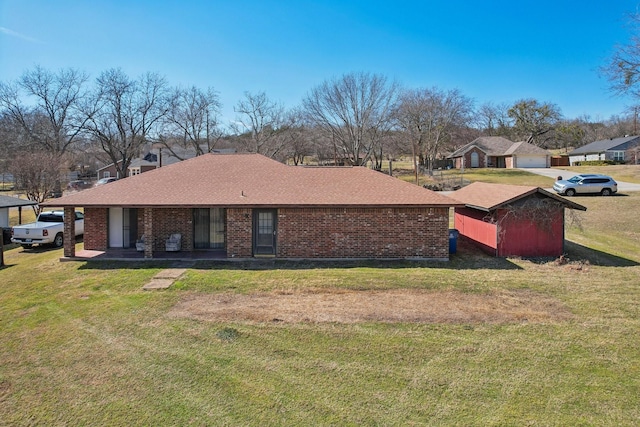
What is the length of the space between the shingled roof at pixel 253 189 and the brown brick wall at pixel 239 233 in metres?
0.52

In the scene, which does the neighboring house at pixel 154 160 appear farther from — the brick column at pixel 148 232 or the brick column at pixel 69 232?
the brick column at pixel 148 232

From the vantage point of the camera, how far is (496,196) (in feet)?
50.2

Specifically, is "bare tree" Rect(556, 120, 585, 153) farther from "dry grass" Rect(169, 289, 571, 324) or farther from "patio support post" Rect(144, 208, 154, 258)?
"patio support post" Rect(144, 208, 154, 258)

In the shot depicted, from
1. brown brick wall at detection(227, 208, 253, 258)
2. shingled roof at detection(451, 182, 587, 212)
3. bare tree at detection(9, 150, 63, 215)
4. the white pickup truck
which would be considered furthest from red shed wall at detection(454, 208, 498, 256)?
bare tree at detection(9, 150, 63, 215)

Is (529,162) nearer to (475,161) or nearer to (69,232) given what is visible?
(475,161)

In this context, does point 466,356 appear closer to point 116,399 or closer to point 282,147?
point 116,399

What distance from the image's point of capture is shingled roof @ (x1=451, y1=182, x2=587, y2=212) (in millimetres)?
14117

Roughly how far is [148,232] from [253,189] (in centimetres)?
405

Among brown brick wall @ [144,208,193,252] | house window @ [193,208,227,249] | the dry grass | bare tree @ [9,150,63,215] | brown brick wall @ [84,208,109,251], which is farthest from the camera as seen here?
bare tree @ [9,150,63,215]

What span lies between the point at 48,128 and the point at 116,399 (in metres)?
53.0

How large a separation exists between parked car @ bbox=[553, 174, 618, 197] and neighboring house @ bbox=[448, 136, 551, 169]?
19751mm

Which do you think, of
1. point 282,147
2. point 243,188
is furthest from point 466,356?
point 282,147

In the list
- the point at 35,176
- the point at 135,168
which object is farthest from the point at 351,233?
the point at 135,168

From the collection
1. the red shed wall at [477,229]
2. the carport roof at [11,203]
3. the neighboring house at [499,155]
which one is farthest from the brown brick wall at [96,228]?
the neighboring house at [499,155]
